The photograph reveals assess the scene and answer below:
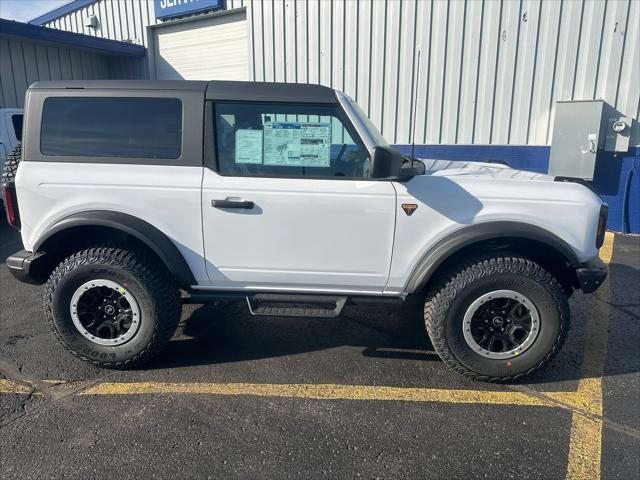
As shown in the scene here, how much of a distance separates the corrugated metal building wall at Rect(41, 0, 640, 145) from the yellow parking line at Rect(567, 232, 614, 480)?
15.4 feet

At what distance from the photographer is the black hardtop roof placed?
3.16 meters

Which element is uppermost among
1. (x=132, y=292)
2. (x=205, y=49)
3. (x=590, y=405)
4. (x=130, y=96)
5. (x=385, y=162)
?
(x=205, y=49)

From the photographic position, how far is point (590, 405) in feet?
9.82

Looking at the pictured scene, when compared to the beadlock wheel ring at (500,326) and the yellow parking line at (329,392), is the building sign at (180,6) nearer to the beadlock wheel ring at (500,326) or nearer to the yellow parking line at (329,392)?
the yellow parking line at (329,392)

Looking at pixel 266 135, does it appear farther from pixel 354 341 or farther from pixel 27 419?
pixel 27 419

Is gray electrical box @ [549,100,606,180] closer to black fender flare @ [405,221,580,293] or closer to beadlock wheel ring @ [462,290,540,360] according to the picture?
black fender flare @ [405,221,580,293]

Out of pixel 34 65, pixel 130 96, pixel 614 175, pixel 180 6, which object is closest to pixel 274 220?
pixel 130 96

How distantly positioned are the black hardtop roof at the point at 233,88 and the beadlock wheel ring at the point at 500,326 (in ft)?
5.63

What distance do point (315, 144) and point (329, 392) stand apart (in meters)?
1.65

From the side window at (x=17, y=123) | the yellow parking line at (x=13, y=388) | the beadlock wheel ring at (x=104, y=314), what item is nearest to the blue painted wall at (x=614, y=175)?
the beadlock wheel ring at (x=104, y=314)

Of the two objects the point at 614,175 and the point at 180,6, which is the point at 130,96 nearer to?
the point at 614,175

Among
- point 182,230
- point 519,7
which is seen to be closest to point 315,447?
point 182,230

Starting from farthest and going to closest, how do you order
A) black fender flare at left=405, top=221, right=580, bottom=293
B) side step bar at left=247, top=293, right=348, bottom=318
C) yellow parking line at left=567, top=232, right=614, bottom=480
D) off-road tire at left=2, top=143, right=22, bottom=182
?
off-road tire at left=2, top=143, right=22, bottom=182
side step bar at left=247, top=293, right=348, bottom=318
black fender flare at left=405, top=221, right=580, bottom=293
yellow parking line at left=567, top=232, right=614, bottom=480

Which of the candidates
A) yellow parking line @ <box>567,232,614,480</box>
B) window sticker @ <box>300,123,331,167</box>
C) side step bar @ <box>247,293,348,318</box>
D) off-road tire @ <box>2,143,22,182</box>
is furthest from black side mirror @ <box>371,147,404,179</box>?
off-road tire @ <box>2,143,22,182</box>
